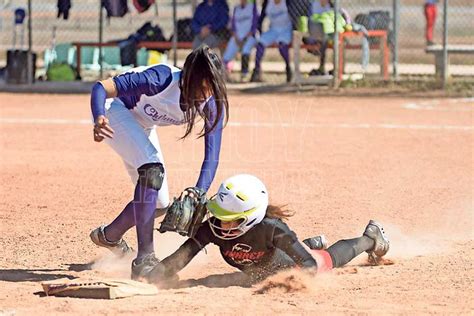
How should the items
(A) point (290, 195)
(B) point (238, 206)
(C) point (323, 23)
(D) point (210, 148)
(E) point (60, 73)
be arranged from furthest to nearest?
(E) point (60, 73)
(C) point (323, 23)
(A) point (290, 195)
(D) point (210, 148)
(B) point (238, 206)

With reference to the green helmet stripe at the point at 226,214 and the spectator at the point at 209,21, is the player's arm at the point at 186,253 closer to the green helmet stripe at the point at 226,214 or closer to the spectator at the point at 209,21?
the green helmet stripe at the point at 226,214

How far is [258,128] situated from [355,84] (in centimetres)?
488

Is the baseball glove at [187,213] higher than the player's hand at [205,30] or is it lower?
lower

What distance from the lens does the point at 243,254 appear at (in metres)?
Result: 6.08

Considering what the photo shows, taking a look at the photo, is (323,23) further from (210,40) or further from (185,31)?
(185,31)

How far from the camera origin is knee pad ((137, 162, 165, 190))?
6.23 metres

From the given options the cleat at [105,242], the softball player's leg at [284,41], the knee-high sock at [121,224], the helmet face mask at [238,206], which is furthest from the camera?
the softball player's leg at [284,41]

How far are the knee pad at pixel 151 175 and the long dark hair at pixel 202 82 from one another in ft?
1.10

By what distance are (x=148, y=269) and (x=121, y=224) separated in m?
0.58

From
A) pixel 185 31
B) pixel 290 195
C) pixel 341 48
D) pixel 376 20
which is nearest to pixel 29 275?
pixel 290 195

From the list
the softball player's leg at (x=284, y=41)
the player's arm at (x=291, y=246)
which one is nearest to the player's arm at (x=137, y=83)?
the player's arm at (x=291, y=246)

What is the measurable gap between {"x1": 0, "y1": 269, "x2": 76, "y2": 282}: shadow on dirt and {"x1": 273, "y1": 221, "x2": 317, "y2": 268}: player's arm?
1368 mm

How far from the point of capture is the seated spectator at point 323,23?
17.8 meters

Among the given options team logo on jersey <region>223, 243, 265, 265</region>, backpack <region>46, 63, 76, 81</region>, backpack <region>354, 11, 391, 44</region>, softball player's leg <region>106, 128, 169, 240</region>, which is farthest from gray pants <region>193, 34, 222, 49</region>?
team logo on jersey <region>223, 243, 265, 265</region>
